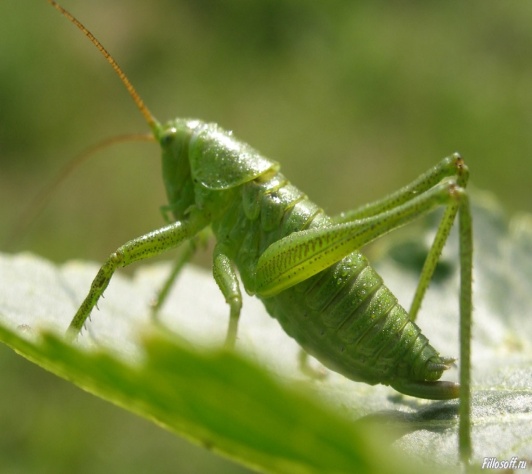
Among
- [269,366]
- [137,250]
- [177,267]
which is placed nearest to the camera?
[269,366]

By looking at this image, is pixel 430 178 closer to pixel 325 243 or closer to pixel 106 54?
pixel 325 243

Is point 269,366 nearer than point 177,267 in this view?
Yes

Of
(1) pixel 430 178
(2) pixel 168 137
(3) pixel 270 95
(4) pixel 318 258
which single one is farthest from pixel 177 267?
(3) pixel 270 95

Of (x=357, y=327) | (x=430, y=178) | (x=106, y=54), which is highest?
(x=106, y=54)

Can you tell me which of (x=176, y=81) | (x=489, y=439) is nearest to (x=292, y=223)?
(x=489, y=439)

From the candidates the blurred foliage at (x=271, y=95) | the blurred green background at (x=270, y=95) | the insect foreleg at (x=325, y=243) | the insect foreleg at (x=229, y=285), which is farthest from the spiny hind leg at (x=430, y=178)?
the blurred foliage at (x=271, y=95)

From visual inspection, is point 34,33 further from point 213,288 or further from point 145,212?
point 213,288
